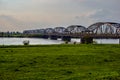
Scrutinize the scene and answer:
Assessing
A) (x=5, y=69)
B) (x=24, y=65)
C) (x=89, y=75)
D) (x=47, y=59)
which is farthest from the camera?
(x=47, y=59)

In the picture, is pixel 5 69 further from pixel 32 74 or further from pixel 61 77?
pixel 61 77

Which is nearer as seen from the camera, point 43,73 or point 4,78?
point 4,78

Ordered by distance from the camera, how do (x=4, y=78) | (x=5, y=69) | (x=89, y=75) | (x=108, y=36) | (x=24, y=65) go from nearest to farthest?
(x=4, y=78) < (x=89, y=75) < (x=5, y=69) < (x=24, y=65) < (x=108, y=36)

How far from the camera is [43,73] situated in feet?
72.6

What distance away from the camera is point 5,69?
2411 cm

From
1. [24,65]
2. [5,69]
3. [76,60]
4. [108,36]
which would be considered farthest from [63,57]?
[108,36]

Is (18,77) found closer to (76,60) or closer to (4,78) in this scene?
(4,78)

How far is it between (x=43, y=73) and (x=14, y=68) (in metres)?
3.43

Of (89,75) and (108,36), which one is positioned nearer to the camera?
(89,75)

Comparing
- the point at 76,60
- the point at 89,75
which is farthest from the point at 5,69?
the point at 76,60

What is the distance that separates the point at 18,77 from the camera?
20.4 m

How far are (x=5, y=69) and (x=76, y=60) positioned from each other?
8.99m

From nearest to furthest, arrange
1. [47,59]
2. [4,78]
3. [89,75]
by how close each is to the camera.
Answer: [4,78] → [89,75] → [47,59]

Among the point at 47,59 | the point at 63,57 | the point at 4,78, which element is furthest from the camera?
the point at 63,57
